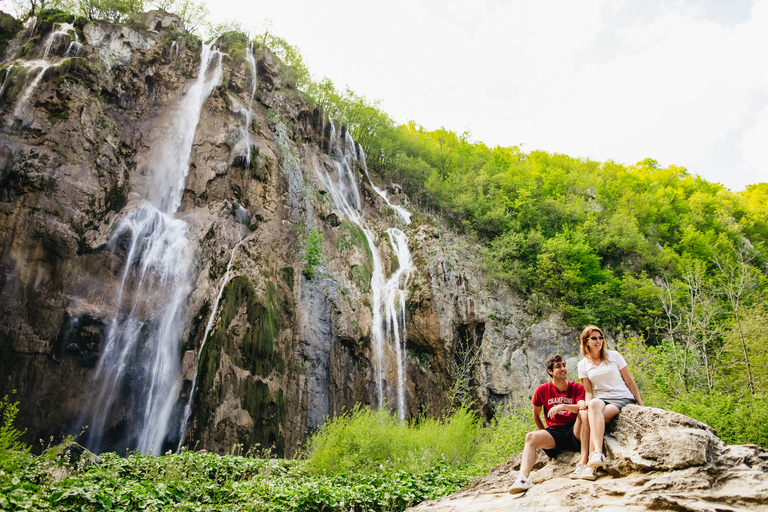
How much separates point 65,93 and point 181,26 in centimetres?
946

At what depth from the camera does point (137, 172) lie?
18734 millimetres

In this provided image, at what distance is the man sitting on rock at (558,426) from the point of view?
4797 mm

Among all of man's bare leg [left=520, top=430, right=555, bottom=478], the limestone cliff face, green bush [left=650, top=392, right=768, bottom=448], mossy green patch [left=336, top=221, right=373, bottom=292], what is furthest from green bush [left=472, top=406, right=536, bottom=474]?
mossy green patch [left=336, top=221, right=373, bottom=292]

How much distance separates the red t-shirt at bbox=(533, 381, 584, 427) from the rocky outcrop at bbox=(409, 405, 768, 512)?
427 millimetres

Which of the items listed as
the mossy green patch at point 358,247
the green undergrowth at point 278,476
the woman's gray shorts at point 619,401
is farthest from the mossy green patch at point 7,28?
the woman's gray shorts at point 619,401

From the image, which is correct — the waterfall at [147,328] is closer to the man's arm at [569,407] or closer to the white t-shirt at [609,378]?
the man's arm at [569,407]

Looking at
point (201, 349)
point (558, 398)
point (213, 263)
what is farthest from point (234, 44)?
point (558, 398)

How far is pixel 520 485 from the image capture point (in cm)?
474

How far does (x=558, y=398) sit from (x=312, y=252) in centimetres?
1496

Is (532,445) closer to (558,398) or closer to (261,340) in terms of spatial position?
(558,398)

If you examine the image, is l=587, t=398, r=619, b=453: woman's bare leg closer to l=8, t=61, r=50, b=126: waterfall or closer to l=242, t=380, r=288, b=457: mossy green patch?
l=242, t=380, r=288, b=457: mossy green patch

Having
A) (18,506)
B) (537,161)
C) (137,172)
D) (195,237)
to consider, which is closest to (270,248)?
(195,237)

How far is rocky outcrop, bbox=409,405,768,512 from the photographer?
3633 millimetres

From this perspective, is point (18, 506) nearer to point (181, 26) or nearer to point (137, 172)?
point (137, 172)
